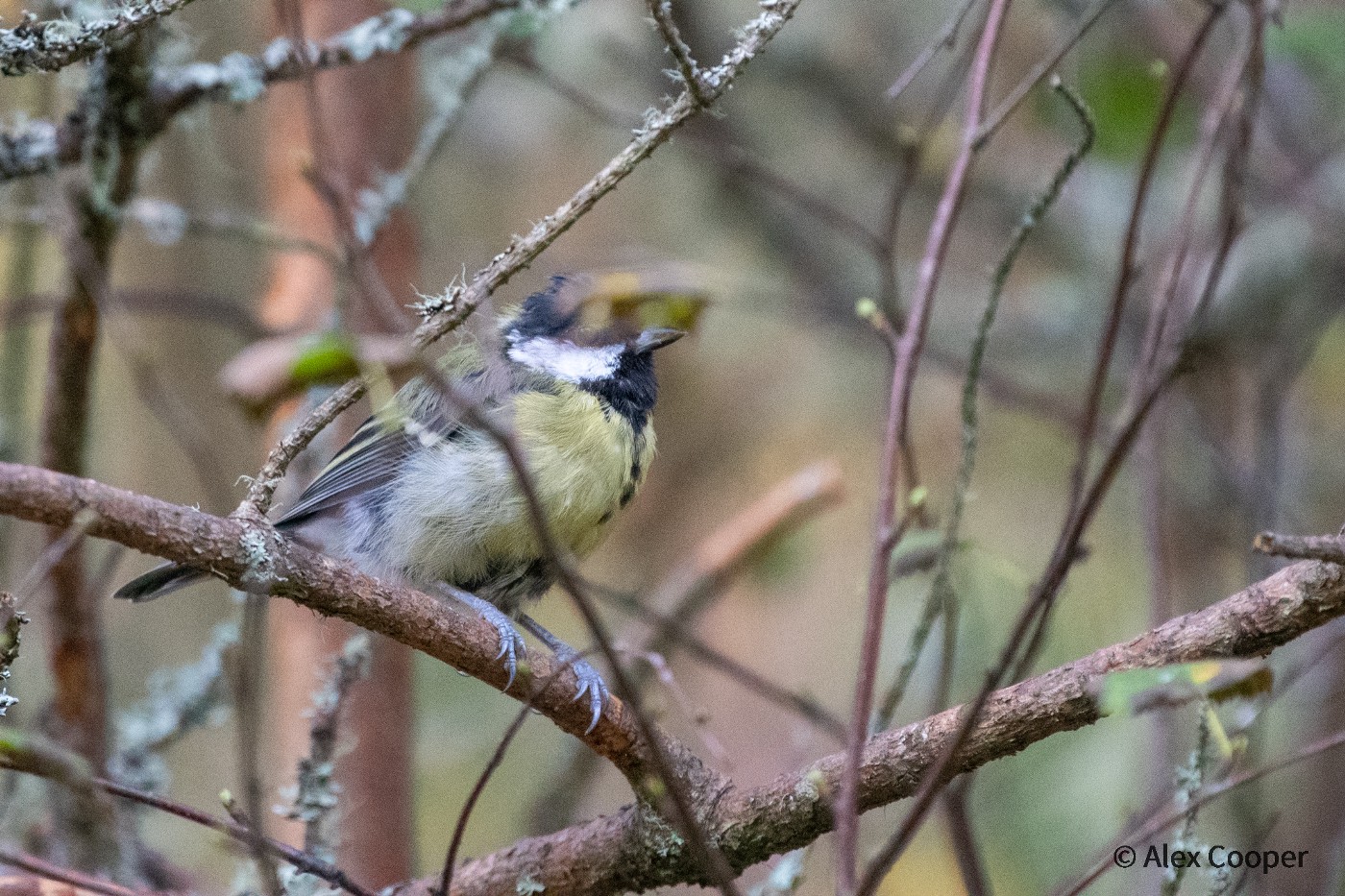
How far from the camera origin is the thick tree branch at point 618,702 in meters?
1.29

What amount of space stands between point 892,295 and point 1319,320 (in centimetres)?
208

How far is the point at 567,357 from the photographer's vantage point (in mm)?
2748

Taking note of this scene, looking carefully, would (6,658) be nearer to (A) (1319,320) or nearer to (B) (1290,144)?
(A) (1319,320)

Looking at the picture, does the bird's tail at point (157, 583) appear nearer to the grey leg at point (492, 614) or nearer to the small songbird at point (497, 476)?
the small songbird at point (497, 476)

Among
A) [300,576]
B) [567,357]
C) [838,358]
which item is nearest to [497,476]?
[567,357]

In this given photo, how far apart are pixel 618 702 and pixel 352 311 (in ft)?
4.96

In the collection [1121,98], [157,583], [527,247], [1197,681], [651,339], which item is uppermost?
[1121,98]

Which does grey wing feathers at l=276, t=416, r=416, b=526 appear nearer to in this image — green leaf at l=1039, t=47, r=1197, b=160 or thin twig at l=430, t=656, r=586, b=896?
thin twig at l=430, t=656, r=586, b=896

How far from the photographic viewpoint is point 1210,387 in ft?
14.1

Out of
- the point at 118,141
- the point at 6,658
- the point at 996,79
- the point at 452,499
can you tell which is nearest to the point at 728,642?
the point at 996,79

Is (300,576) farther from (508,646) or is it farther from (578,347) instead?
(578,347)

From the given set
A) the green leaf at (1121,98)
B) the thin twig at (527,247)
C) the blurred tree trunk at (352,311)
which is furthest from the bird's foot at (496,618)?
the green leaf at (1121,98)

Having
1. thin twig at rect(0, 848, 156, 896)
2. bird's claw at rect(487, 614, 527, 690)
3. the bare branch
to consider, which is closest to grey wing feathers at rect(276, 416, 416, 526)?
bird's claw at rect(487, 614, 527, 690)

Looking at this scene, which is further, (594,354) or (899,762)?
(594,354)
